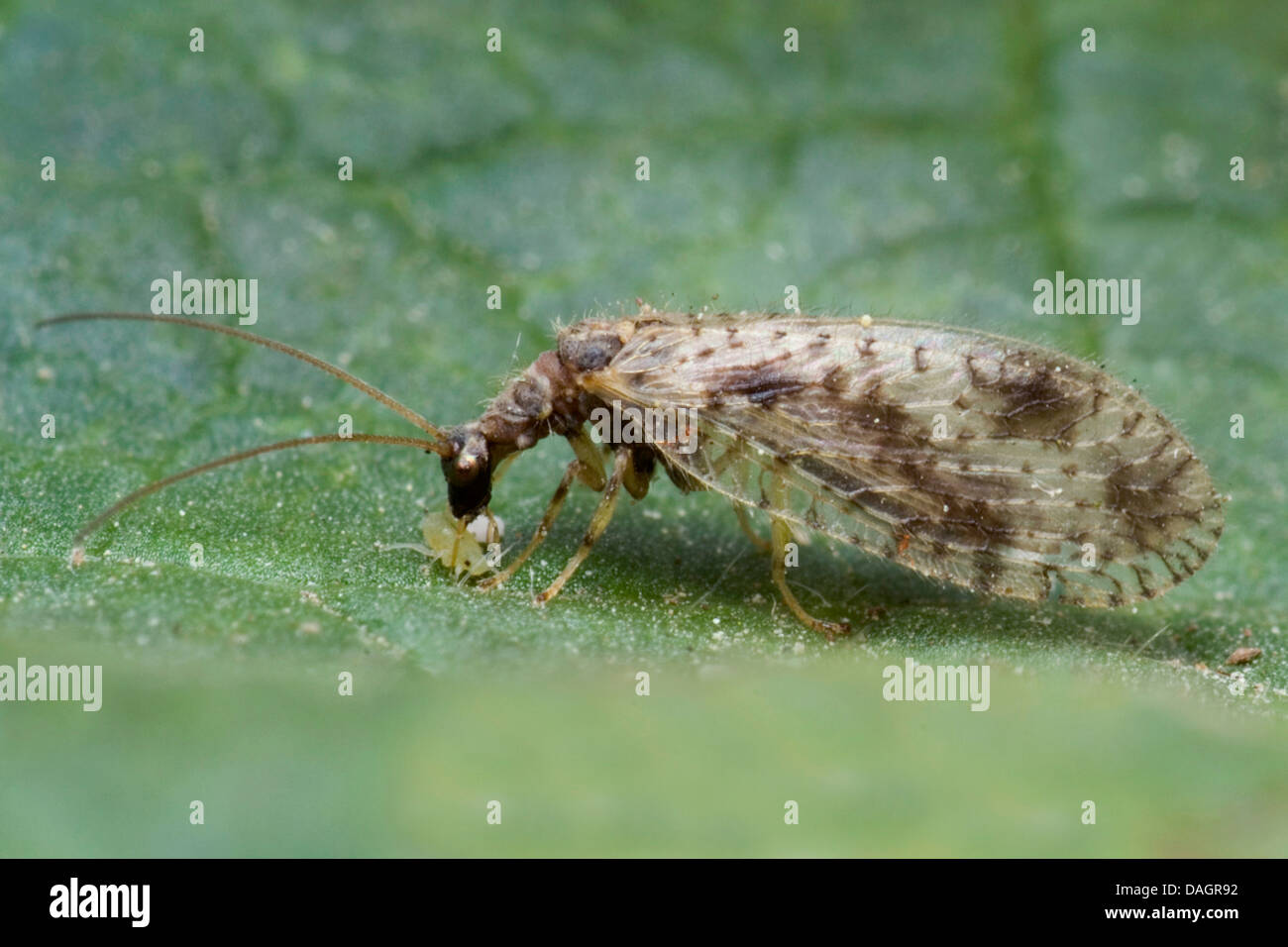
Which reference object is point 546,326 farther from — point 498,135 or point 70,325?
point 70,325

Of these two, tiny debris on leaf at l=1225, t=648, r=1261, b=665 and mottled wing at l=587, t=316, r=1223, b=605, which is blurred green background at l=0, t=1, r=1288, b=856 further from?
mottled wing at l=587, t=316, r=1223, b=605

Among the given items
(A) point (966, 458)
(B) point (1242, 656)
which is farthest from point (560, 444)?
(B) point (1242, 656)

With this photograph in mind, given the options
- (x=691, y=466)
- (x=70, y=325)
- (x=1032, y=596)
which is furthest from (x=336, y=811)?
(x=70, y=325)

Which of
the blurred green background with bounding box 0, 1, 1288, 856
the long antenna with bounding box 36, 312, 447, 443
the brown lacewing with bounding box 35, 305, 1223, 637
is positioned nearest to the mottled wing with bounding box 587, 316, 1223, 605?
the brown lacewing with bounding box 35, 305, 1223, 637

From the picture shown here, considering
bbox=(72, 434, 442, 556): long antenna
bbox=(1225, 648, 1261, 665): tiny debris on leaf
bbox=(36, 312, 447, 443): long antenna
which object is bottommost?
bbox=(1225, 648, 1261, 665): tiny debris on leaf

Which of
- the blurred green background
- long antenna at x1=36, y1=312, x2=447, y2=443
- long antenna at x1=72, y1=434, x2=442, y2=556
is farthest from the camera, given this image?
long antenna at x1=36, y1=312, x2=447, y2=443

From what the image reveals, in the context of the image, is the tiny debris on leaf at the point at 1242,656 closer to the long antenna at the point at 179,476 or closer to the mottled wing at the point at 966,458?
the mottled wing at the point at 966,458
